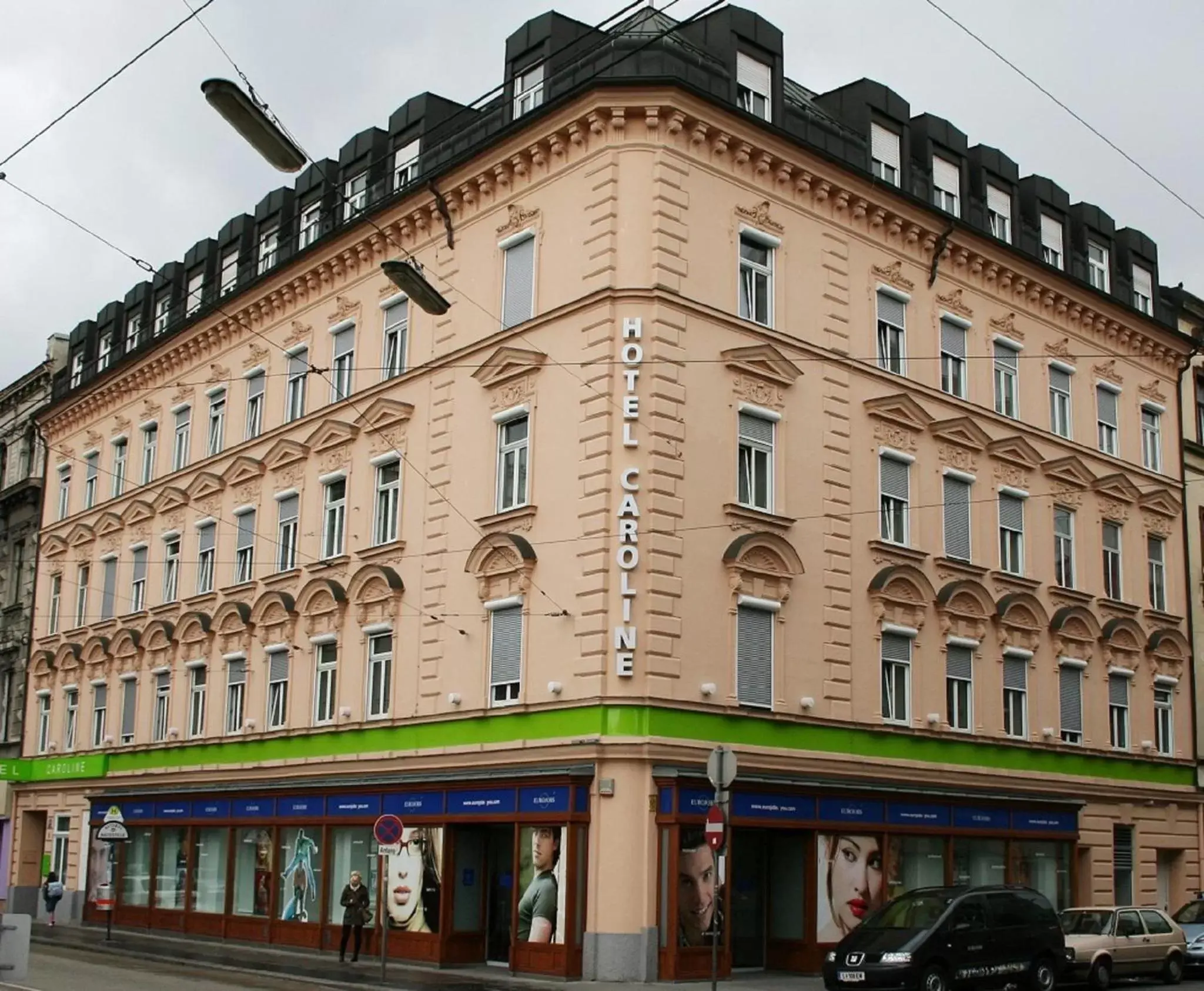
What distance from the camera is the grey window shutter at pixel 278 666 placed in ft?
114

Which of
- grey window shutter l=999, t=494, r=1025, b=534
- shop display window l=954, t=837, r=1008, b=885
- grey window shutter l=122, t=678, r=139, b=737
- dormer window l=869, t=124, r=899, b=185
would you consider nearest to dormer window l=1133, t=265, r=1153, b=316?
grey window shutter l=999, t=494, r=1025, b=534

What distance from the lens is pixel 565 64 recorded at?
29.2 meters

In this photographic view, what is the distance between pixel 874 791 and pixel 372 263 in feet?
52.3

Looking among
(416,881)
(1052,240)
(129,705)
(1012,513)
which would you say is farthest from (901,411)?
(129,705)

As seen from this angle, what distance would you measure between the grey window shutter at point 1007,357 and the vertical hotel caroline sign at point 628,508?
37.0 ft

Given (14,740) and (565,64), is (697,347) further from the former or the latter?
(14,740)

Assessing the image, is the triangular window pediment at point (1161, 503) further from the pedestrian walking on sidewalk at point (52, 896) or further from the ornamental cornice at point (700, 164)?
the pedestrian walking on sidewalk at point (52, 896)

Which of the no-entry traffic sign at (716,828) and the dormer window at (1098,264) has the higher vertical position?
the dormer window at (1098,264)

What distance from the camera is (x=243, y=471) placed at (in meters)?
37.8

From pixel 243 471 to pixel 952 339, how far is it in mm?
17452

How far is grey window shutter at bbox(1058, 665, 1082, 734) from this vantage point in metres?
34.3

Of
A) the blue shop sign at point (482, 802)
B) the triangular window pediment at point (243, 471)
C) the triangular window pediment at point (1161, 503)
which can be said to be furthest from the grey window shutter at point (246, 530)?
the triangular window pediment at point (1161, 503)

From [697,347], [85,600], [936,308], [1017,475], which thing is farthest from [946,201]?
[85,600]

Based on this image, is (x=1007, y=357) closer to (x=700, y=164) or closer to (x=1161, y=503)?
(x=1161, y=503)
